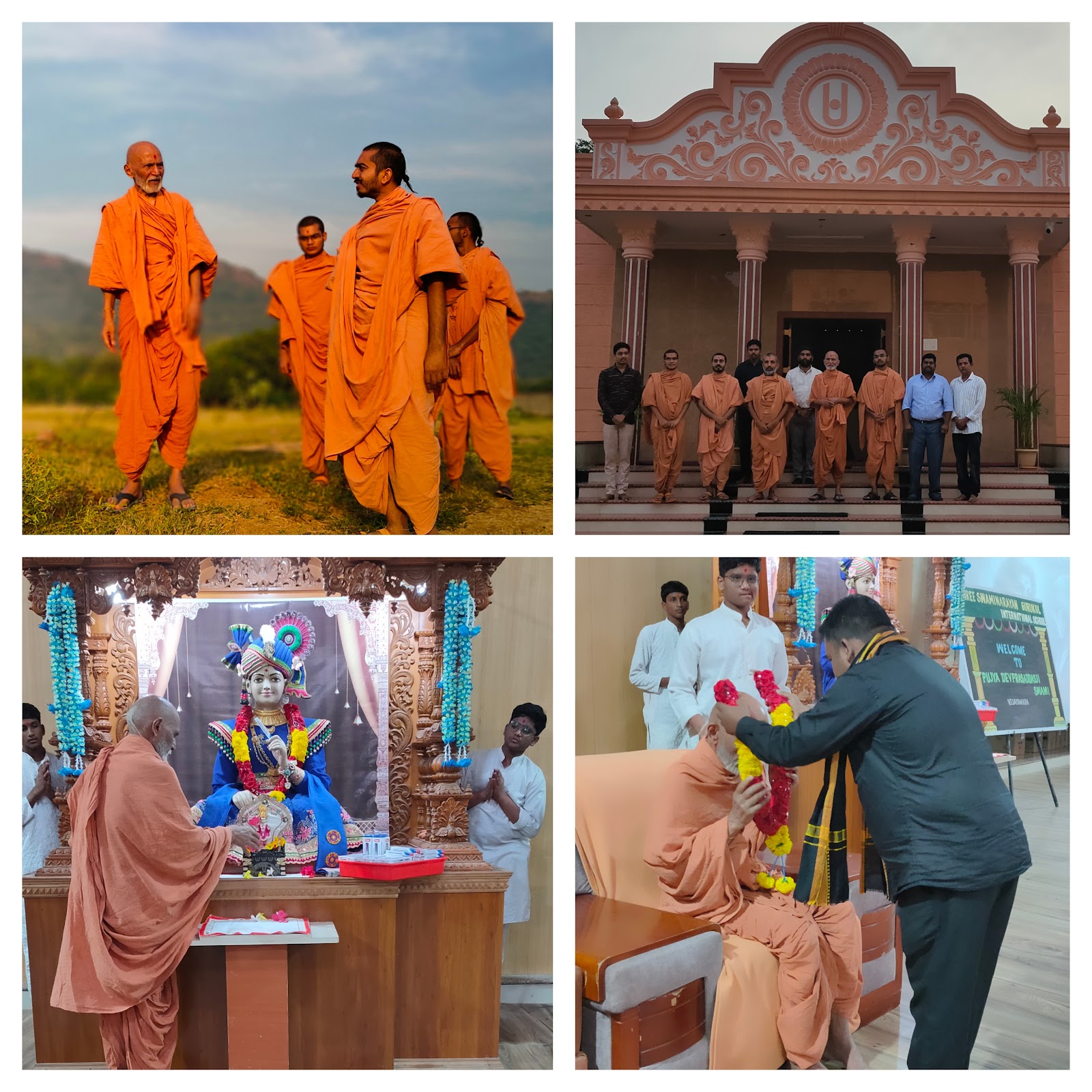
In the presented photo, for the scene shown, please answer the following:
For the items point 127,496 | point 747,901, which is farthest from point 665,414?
point 127,496

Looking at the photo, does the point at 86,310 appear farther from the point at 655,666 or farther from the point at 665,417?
the point at 655,666

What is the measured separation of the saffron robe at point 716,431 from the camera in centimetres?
656

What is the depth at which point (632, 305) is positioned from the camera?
273 inches

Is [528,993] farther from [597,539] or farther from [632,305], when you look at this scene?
[632,305]

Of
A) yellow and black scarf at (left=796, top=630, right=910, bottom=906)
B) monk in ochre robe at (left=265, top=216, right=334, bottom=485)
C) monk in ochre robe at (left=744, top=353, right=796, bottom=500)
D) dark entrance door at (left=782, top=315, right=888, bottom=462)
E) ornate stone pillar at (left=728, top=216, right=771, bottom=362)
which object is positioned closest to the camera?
yellow and black scarf at (left=796, top=630, right=910, bottom=906)

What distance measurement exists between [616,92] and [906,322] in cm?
233

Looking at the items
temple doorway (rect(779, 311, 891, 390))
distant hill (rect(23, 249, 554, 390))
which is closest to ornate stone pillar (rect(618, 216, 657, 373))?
distant hill (rect(23, 249, 554, 390))

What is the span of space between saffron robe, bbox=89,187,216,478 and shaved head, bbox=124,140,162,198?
0.16 ft

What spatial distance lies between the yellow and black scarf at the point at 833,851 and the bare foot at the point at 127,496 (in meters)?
3.74

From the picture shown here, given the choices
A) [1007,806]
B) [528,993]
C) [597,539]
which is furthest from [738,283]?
[528,993]

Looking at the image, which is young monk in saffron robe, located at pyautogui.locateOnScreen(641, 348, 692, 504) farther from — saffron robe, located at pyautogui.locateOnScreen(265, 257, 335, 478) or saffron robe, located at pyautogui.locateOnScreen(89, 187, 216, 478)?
saffron robe, located at pyautogui.locateOnScreen(89, 187, 216, 478)

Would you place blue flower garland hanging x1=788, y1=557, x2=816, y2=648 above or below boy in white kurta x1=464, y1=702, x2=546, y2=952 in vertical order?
above

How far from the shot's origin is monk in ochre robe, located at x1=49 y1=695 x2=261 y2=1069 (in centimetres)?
503

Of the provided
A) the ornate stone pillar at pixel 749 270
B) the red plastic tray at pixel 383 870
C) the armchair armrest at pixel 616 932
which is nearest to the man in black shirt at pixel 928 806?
the armchair armrest at pixel 616 932
